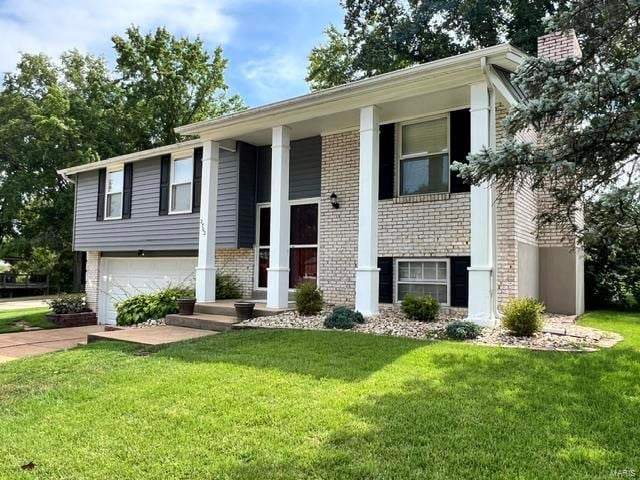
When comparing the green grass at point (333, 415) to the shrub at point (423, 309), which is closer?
the green grass at point (333, 415)

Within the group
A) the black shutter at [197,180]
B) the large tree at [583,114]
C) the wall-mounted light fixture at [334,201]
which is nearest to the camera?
the large tree at [583,114]

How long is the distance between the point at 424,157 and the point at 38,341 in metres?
8.79

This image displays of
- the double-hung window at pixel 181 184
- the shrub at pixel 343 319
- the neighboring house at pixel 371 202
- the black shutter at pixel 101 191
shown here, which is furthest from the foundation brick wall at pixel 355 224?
the black shutter at pixel 101 191

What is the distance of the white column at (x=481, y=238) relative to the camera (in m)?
6.87

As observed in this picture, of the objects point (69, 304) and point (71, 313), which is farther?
point (69, 304)

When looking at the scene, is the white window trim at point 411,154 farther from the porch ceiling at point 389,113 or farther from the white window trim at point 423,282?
the white window trim at point 423,282

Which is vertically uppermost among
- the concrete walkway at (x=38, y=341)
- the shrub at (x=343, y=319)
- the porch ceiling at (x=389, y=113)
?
the porch ceiling at (x=389, y=113)

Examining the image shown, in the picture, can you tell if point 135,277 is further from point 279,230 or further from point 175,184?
point 279,230

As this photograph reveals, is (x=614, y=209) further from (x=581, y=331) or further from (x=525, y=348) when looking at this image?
(x=581, y=331)

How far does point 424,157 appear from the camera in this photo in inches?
355

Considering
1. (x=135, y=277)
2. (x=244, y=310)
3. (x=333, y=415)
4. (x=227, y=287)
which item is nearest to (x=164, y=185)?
(x=135, y=277)

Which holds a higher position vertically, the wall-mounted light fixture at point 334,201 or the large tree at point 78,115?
the large tree at point 78,115

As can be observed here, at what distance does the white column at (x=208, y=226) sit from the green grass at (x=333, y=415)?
4.15 metres

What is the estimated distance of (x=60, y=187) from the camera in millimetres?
28328
